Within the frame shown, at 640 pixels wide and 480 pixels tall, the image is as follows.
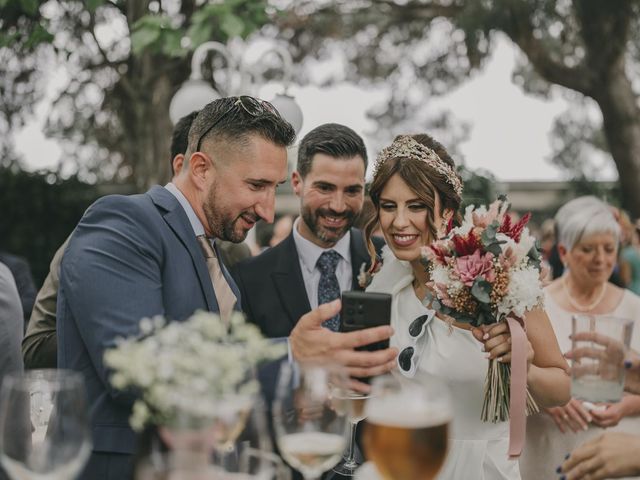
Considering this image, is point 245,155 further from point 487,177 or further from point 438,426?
point 487,177

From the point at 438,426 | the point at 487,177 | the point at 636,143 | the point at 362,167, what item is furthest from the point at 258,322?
the point at 636,143

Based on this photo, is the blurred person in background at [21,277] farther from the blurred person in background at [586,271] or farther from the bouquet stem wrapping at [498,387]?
the blurred person in background at [586,271]

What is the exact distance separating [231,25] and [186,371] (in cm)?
405

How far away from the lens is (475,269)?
2.24 meters

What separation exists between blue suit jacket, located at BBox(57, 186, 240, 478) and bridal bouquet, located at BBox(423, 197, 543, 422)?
2.68 feet

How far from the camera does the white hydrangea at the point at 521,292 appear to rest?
2248mm

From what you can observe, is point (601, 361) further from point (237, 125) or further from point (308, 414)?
point (237, 125)

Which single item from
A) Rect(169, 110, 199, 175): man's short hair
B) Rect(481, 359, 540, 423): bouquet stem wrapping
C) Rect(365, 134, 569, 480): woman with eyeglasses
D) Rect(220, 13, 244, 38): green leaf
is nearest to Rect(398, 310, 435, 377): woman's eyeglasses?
Rect(365, 134, 569, 480): woman with eyeglasses

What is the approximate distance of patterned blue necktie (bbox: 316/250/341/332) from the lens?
3.70 m

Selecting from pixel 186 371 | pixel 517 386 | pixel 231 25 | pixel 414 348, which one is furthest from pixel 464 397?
pixel 231 25

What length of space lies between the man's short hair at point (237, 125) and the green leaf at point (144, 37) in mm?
2630

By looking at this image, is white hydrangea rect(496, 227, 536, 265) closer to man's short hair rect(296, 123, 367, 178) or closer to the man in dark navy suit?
the man in dark navy suit

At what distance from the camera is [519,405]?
7.70 ft

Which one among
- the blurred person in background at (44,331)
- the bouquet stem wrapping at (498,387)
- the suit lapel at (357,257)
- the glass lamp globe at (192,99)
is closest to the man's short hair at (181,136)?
the blurred person in background at (44,331)
